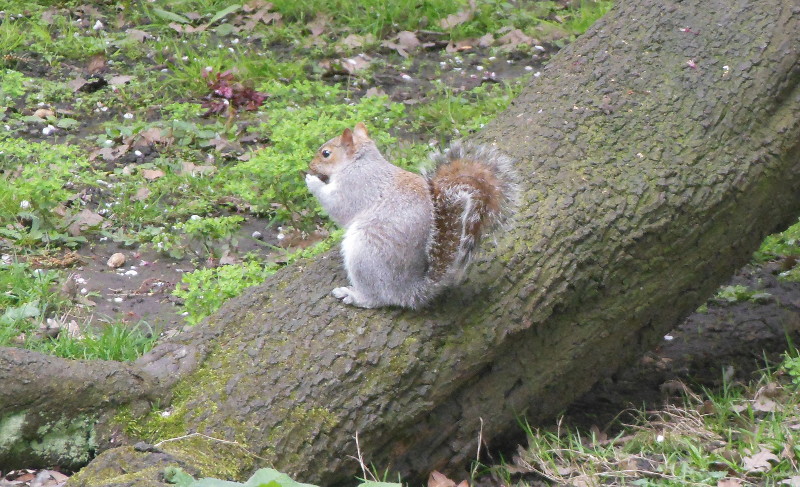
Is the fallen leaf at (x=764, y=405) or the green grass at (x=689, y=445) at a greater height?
the fallen leaf at (x=764, y=405)

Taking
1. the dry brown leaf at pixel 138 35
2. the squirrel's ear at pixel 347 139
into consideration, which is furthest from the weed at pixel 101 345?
the dry brown leaf at pixel 138 35

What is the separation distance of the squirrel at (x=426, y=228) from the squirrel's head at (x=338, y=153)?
28cm

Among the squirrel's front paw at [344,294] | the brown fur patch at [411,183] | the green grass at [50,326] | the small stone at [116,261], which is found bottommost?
the small stone at [116,261]

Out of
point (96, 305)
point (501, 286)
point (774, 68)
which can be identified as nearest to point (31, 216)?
point (96, 305)

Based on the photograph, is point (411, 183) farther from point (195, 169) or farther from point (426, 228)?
point (195, 169)

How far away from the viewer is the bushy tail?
108 inches

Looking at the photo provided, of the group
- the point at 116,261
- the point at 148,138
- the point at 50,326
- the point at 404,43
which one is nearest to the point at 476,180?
the point at 50,326

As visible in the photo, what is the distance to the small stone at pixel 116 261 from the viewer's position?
4.33 m

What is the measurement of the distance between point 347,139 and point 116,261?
159cm

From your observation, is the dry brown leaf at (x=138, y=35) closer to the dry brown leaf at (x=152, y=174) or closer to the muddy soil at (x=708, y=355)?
the dry brown leaf at (x=152, y=174)

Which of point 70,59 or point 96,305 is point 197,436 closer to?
point 96,305

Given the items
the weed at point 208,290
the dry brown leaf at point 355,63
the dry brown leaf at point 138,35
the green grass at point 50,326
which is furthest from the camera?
the dry brown leaf at point 138,35

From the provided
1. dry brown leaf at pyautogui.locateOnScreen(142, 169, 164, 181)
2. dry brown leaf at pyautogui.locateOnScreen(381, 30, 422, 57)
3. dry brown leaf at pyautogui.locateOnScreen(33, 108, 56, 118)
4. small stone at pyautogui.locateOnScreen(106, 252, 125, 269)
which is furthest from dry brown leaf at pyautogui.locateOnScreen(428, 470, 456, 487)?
dry brown leaf at pyautogui.locateOnScreen(381, 30, 422, 57)

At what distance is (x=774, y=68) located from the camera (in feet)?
11.1
